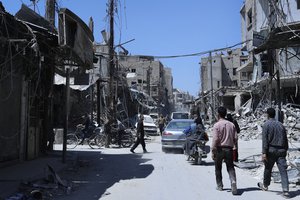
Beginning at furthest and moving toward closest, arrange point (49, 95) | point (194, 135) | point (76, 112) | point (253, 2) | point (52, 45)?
point (253, 2)
point (76, 112)
point (49, 95)
point (194, 135)
point (52, 45)

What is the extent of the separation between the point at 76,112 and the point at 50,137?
52.5 ft

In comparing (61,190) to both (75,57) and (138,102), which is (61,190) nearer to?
(75,57)

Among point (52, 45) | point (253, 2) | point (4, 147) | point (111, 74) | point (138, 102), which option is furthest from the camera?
point (138, 102)

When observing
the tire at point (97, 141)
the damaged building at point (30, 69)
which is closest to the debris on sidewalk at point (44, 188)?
the damaged building at point (30, 69)

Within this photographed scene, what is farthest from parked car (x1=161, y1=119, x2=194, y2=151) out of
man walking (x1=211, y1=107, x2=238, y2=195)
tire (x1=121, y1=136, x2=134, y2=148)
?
man walking (x1=211, y1=107, x2=238, y2=195)

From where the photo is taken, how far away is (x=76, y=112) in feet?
107

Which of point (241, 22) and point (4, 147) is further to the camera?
point (241, 22)

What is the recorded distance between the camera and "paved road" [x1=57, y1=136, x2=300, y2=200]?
28.1ft

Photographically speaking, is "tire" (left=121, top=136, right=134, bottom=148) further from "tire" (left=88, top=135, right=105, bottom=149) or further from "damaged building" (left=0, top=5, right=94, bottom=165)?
"damaged building" (left=0, top=5, right=94, bottom=165)

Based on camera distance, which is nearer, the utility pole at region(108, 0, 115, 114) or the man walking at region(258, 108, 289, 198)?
the man walking at region(258, 108, 289, 198)

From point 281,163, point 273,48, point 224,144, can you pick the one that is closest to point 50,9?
point 273,48

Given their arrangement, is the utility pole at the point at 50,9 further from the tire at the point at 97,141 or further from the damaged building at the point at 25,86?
the tire at the point at 97,141

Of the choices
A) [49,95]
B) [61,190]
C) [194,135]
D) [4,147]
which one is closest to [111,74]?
[49,95]

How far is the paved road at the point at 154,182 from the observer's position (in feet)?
28.1
